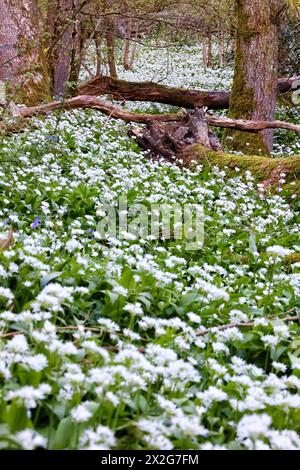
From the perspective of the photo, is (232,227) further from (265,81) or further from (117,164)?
(265,81)

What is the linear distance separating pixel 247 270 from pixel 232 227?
111 cm

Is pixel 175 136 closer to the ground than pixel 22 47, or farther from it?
closer to the ground

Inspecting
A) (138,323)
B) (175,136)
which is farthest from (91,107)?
(138,323)

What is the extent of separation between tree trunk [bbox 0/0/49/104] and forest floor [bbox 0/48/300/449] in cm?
259

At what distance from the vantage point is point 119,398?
1.82 m

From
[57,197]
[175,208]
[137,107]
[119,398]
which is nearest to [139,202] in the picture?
[175,208]

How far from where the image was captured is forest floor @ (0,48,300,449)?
1748 millimetres

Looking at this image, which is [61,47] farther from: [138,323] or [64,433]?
[64,433]

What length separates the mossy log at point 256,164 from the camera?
7.05m

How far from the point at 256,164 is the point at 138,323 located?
16.9 ft

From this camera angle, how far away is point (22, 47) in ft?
27.6

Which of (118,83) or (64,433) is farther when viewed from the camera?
(118,83)

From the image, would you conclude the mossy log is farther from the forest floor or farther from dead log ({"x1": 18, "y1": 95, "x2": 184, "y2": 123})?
dead log ({"x1": 18, "y1": 95, "x2": 184, "y2": 123})

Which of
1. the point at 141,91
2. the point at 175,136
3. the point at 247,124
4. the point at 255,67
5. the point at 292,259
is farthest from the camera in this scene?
the point at 141,91
